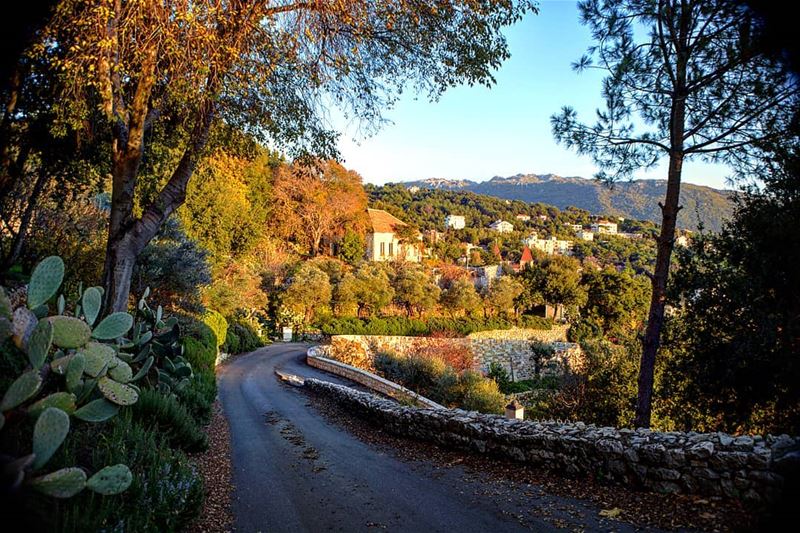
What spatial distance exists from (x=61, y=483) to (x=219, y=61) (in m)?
6.29

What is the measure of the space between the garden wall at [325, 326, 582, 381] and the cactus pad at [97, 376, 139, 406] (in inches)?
834

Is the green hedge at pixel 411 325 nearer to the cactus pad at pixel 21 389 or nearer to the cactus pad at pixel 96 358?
the cactus pad at pixel 96 358

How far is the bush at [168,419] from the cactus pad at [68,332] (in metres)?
2.70

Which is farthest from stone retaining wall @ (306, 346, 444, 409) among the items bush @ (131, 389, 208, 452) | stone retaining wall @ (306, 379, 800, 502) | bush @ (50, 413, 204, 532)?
bush @ (50, 413, 204, 532)

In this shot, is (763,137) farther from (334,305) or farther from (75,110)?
(334,305)

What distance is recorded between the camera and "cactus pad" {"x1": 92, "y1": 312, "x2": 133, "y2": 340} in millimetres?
3834

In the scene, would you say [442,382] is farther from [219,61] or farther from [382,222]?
[382,222]

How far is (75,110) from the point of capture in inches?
276

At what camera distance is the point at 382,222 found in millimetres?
59531

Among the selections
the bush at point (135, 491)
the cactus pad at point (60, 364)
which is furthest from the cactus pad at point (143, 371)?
the cactus pad at point (60, 364)

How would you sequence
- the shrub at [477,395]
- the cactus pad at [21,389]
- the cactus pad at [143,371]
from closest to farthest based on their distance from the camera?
the cactus pad at [21,389] < the cactus pad at [143,371] < the shrub at [477,395]

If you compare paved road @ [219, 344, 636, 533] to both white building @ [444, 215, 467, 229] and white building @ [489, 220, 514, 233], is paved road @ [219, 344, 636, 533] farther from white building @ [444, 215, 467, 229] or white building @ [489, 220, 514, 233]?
white building @ [489, 220, 514, 233]

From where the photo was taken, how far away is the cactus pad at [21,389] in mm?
2285

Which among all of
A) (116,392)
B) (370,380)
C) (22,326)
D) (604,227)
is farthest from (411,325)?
(604,227)
